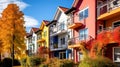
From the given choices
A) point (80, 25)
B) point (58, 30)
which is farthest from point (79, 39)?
point (58, 30)

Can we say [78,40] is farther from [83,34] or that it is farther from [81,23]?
[81,23]

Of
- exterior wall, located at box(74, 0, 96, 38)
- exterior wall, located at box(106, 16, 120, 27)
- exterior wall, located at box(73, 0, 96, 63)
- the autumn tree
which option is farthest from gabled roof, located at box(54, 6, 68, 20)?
exterior wall, located at box(106, 16, 120, 27)

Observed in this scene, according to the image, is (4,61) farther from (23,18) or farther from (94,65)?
(94,65)

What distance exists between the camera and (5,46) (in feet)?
155

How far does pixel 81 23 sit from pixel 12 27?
610 inches

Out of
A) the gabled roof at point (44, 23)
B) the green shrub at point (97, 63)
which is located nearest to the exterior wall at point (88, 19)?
the green shrub at point (97, 63)

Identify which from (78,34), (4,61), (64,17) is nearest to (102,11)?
(78,34)

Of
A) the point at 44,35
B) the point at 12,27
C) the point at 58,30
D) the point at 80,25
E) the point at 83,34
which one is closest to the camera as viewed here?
the point at 83,34

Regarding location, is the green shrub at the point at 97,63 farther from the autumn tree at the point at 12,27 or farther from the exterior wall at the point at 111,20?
the autumn tree at the point at 12,27

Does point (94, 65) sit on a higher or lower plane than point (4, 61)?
higher

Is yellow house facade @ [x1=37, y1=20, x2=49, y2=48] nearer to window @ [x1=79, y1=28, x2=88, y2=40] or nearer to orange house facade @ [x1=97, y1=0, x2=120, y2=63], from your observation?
window @ [x1=79, y1=28, x2=88, y2=40]

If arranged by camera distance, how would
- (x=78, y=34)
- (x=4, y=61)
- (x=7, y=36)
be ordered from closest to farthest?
(x=78, y=34) → (x=4, y=61) → (x=7, y=36)

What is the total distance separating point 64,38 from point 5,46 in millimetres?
11248

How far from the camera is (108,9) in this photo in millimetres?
28828
